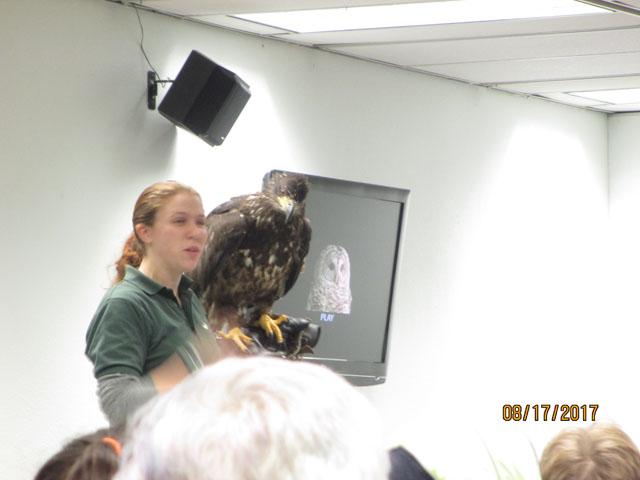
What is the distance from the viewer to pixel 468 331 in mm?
4875

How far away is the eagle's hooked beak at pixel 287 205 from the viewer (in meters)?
3.17

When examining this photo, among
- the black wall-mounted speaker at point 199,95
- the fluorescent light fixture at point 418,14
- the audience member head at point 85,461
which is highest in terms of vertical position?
the fluorescent light fixture at point 418,14

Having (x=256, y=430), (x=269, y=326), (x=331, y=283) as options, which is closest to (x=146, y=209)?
(x=269, y=326)

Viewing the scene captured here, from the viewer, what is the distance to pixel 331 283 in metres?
4.04

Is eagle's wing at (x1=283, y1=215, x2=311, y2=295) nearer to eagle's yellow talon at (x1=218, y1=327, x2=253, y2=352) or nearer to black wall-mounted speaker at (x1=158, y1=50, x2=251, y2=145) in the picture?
eagle's yellow talon at (x1=218, y1=327, x2=253, y2=352)

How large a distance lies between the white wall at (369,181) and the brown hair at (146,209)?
0.72m

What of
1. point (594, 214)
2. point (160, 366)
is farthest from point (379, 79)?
point (160, 366)

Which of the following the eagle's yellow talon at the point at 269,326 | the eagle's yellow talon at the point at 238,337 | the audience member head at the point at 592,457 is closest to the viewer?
the audience member head at the point at 592,457

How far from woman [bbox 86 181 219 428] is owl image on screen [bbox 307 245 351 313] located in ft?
5.27
